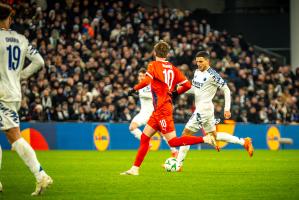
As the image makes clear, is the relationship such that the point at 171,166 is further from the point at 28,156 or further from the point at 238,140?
the point at 28,156

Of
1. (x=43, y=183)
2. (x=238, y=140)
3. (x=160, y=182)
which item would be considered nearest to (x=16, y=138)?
(x=43, y=183)

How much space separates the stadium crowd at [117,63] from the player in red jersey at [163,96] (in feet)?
45.5

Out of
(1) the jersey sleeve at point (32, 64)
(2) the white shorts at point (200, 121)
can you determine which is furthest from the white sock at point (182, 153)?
(1) the jersey sleeve at point (32, 64)

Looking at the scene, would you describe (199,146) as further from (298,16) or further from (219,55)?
(298,16)

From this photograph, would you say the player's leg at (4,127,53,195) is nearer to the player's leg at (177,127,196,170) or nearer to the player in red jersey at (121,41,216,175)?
the player in red jersey at (121,41,216,175)

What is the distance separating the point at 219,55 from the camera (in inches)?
1350

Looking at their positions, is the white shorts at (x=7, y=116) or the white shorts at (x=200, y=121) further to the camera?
the white shorts at (x=200, y=121)

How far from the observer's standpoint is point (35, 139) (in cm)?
2689

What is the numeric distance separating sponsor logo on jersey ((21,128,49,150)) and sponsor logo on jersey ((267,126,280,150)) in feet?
26.4

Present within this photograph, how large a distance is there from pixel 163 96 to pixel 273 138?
15.2m

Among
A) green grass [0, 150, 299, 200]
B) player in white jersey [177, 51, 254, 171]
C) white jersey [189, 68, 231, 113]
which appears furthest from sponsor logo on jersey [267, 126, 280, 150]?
white jersey [189, 68, 231, 113]

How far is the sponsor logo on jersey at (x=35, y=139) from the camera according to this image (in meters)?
26.6

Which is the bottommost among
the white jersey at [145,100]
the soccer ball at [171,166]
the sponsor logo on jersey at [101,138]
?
the sponsor logo on jersey at [101,138]

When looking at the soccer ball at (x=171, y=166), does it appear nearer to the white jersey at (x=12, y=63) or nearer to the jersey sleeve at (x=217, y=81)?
the jersey sleeve at (x=217, y=81)
